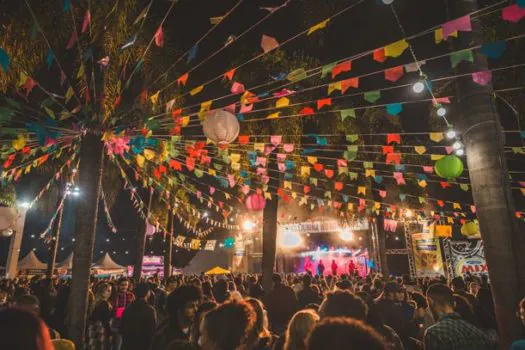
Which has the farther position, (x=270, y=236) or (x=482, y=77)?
(x=270, y=236)

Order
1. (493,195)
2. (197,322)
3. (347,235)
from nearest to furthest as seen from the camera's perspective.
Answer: (493,195) → (197,322) → (347,235)

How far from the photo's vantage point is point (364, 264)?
1061 inches

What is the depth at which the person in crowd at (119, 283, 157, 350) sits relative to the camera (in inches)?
189

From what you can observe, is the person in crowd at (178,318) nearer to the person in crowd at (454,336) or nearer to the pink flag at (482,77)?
the person in crowd at (454,336)

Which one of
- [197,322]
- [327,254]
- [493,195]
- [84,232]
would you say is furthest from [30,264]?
[493,195]

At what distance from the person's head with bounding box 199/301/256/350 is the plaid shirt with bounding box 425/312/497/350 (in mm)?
1687

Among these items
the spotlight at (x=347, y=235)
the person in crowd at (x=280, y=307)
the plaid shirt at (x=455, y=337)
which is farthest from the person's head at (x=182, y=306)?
the spotlight at (x=347, y=235)

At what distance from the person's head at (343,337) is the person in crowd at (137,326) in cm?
409

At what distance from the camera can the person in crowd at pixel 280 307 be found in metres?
6.89

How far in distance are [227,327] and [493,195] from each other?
3225 millimetres

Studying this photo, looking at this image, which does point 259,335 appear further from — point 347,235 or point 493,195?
point 347,235

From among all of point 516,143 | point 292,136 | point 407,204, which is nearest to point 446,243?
point 407,204

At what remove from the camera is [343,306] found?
3258 millimetres

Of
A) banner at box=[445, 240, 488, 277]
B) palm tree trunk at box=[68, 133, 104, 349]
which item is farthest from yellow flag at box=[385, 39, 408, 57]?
banner at box=[445, 240, 488, 277]
